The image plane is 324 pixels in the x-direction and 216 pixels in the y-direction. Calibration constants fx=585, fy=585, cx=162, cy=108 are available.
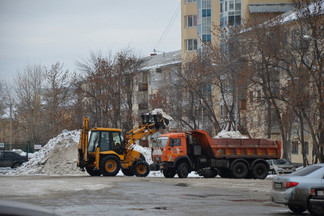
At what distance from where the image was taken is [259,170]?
33875mm

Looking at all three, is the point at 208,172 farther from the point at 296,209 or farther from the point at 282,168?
the point at 296,209

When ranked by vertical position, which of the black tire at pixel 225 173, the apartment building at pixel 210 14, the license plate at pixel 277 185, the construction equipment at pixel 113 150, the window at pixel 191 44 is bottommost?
the black tire at pixel 225 173

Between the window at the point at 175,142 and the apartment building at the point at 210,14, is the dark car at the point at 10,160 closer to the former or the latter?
the window at the point at 175,142

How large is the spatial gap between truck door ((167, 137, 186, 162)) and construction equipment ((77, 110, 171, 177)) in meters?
2.19

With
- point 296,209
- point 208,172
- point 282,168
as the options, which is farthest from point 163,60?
point 296,209

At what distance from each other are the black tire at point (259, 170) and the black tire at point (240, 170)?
0.45 metres

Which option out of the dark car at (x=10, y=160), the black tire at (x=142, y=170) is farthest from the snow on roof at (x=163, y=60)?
the black tire at (x=142, y=170)

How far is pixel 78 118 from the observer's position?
70.6m

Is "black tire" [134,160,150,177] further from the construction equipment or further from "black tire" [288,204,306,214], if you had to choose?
"black tire" [288,204,306,214]

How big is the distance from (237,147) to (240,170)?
1.33 m

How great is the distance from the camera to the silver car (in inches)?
564

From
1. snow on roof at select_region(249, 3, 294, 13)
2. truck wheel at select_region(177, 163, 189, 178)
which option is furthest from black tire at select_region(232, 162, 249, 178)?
snow on roof at select_region(249, 3, 294, 13)

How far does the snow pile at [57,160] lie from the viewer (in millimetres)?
40000

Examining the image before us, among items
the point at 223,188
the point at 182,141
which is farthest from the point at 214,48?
the point at 223,188
